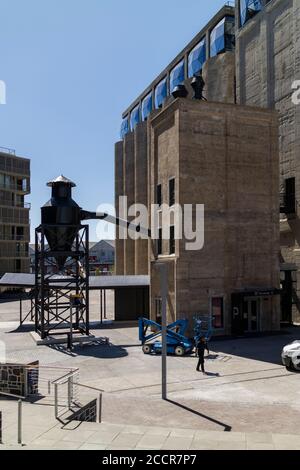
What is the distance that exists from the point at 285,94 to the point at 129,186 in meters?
39.0

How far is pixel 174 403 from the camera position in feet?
52.2

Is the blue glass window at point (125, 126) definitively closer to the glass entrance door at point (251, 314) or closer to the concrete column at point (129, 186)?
the concrete column at point (129, 186)

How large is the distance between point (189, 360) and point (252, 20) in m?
33.5

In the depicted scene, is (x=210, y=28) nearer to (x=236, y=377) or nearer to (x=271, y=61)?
(x=271, y=61)

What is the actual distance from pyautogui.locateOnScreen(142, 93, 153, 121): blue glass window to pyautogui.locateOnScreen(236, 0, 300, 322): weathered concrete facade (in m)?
32.5

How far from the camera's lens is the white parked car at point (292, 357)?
2034 centimetres

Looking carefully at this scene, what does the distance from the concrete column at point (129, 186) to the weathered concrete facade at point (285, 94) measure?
33.5 m

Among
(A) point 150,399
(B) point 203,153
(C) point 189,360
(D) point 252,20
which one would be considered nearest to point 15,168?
(D) point 252,20

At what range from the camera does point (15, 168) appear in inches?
3177

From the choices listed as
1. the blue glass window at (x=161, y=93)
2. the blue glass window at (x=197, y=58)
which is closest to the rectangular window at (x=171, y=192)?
the blue glass window at (x=197, y=58)

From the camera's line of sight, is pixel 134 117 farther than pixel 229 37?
Yes

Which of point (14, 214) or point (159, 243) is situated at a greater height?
point (14, 214)

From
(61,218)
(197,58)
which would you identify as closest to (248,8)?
(197,58)
